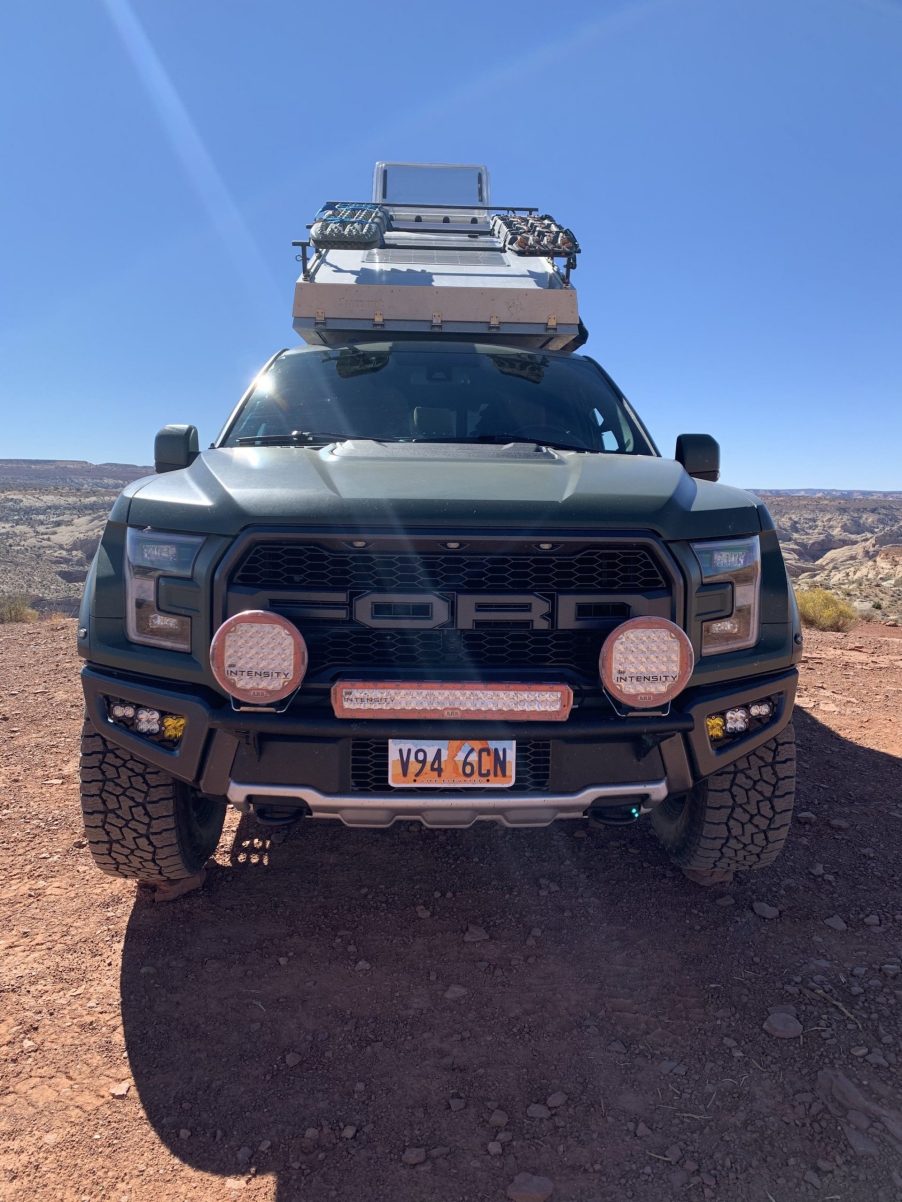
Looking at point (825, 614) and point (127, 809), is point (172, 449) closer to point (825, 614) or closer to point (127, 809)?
point (127, 809)

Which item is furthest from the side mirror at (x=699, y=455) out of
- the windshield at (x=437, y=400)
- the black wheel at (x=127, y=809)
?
the black wheel at (x=127, y=809)

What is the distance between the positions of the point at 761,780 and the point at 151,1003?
6.95 ft

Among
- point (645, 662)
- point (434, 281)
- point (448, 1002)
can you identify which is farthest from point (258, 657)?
point (434, 281)

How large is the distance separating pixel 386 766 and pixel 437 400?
2.08 m

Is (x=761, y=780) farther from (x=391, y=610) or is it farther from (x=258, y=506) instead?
(x=258, y=506)

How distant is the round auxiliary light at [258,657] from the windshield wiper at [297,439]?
47.6 inches

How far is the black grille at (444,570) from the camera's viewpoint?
238 centimetres

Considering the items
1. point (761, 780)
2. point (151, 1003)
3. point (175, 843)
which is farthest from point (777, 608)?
point (151, 1003)

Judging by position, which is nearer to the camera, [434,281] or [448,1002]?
[448,1002]

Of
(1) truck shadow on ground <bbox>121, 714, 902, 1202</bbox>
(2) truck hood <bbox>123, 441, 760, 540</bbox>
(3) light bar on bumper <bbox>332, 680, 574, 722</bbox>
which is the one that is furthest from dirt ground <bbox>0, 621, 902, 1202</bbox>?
(2) truck hood <bbox>123, 441, 760, 540</bbox>

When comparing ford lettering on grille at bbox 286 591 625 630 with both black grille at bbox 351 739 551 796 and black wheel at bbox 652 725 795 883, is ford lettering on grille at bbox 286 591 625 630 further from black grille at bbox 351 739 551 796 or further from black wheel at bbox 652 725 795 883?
black wheel at bbox 652 725 795 883

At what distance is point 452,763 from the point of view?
2.34 meters

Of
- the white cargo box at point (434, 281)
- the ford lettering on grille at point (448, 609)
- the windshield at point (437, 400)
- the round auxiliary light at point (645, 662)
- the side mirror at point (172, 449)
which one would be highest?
the white cargo box at point (434, 281)

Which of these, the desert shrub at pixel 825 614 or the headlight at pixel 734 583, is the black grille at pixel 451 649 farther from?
the desert shrub at pixel 825 614
